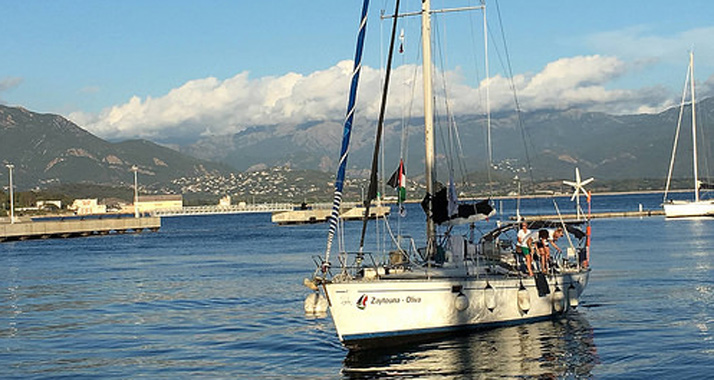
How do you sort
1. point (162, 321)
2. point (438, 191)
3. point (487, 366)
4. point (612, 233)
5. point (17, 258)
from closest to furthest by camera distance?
point (487, 366) < point (438, 191) < point (162, 321) < point (17, 258) < point (612, 233)

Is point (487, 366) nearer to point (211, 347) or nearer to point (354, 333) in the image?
point (354, 333)

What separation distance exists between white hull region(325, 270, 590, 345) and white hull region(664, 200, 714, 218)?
86.9 metres

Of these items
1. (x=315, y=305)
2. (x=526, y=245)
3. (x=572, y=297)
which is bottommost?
(x=572, y=297)

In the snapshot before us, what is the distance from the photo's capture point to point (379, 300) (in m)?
24.9

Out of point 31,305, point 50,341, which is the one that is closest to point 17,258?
point 31,305

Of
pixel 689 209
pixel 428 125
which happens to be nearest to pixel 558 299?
pixel 428 125

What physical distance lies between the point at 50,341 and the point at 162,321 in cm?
495

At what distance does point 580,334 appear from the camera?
29375 mm

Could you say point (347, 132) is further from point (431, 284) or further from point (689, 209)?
point (689, 209)

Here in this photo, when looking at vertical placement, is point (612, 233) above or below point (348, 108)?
below

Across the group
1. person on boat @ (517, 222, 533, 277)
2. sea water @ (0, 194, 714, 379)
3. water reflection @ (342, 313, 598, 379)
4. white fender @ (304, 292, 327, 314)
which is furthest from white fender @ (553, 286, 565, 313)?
white fender @ (304, 292, 327, 314)

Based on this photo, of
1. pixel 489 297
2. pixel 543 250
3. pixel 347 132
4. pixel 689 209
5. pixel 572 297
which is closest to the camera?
pixel 347 132

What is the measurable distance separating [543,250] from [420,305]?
21.9ft

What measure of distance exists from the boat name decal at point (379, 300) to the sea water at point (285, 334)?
152cm
